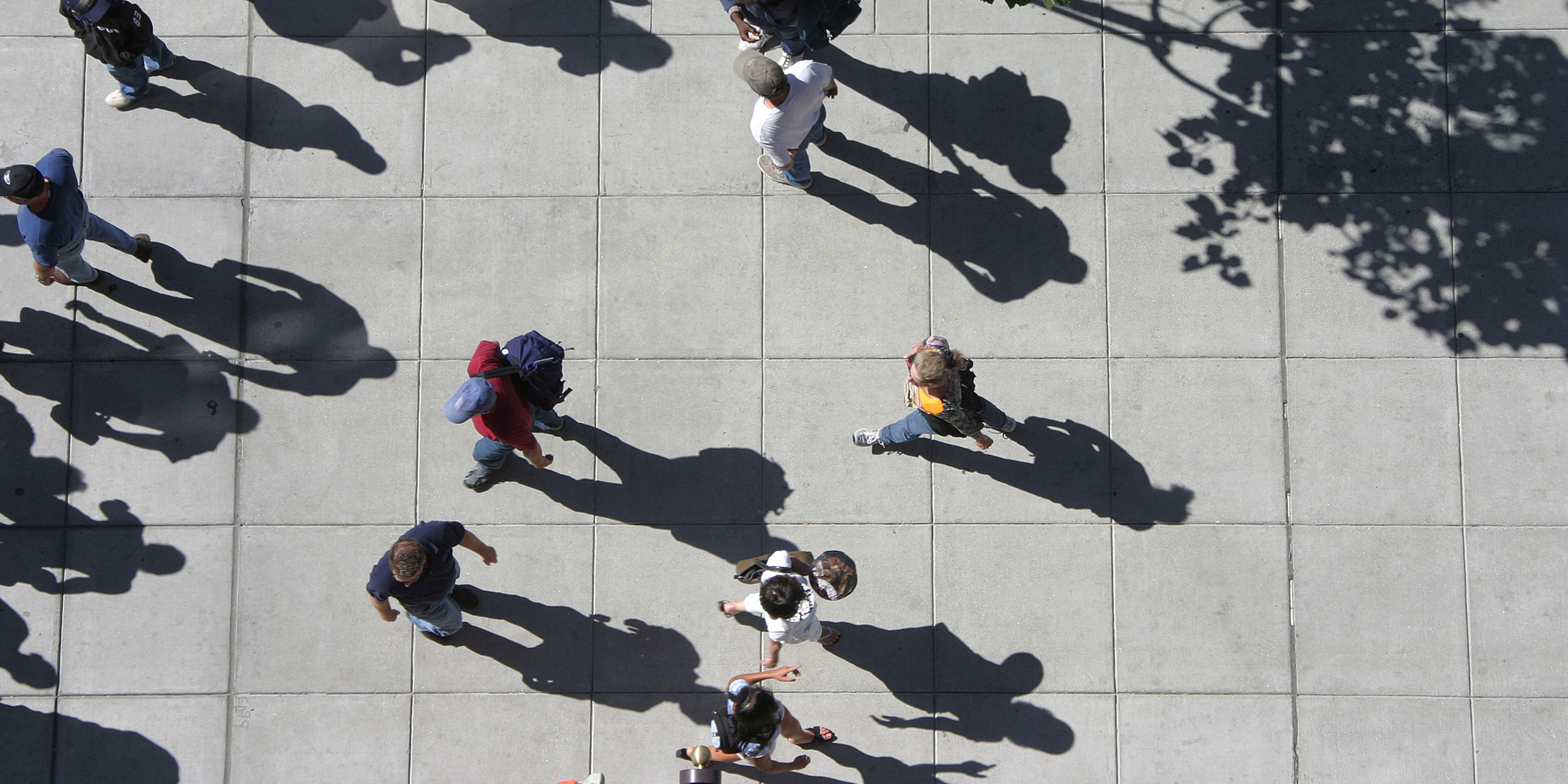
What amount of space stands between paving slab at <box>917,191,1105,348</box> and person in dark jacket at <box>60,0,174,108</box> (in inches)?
235

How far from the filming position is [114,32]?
681cm

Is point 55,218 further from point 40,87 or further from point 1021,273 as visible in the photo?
point 1021,273

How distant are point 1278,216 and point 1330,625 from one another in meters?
3.05

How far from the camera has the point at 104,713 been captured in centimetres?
691

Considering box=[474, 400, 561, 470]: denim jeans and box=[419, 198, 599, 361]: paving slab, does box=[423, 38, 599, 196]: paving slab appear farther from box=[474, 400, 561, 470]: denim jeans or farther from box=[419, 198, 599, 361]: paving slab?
box=[474, 400, 561, 470]: denim jeans

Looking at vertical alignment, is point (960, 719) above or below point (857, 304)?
below

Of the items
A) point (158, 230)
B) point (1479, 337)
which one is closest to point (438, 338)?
point (158, 230)

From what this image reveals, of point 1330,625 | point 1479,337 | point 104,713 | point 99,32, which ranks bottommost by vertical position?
point 104,713

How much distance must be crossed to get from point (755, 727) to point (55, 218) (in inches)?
226

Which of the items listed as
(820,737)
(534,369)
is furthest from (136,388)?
(820,737)

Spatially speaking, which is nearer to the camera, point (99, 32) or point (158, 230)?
point (99, 32)

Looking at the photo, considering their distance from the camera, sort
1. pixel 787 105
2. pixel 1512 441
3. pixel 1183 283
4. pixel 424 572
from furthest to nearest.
Result: pixel 1183 283
pixel 1512 441
pixel 787 105
pixel 424 572

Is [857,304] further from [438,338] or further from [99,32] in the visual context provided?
[99,32]

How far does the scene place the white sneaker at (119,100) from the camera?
24.0 feet
